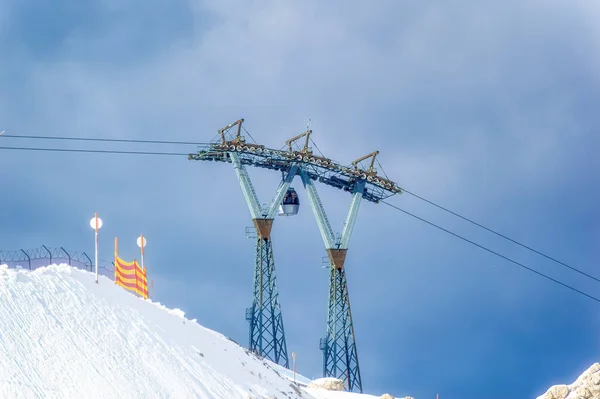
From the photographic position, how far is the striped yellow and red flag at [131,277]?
150 ft

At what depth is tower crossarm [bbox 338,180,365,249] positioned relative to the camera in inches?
3036

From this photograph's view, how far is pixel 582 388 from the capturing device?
49188 mm

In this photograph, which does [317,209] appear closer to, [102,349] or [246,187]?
[246,187]

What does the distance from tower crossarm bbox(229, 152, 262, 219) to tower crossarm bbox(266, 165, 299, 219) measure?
734 millimetres

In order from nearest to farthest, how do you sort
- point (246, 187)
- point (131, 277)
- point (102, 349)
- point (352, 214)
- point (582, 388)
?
point (102, 349) < point (131, 277) < point (582, 388) < point (246, 187) < point (352, 214)

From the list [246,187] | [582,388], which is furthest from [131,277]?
[246,187]

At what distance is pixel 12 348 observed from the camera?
3444cm

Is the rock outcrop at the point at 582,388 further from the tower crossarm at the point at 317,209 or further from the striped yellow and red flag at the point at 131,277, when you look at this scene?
the tower crossarm at the point at 317,209

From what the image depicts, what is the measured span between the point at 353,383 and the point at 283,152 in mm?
15690

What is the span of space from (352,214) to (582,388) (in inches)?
1229

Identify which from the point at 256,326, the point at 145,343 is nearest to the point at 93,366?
the point at 145,343

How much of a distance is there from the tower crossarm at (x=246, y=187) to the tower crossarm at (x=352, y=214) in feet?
22.5

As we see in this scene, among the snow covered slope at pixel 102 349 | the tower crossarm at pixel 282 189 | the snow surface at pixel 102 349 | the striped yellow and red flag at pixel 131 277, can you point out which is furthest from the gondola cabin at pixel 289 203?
the snow covered slope at pixel 102 349

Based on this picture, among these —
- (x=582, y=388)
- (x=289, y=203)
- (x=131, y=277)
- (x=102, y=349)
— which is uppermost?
(x=289, y=203)
